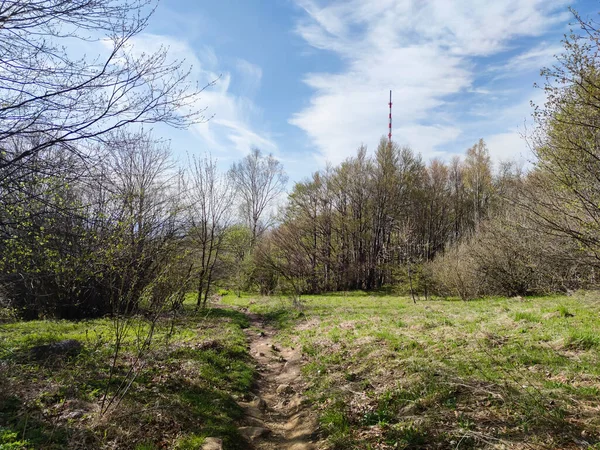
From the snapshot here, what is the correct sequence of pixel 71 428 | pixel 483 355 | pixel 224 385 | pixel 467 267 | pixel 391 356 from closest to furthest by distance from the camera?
pixel 71 428, pixel 483 355, pixel 224 385, pixel 391 356, pixel 467 267

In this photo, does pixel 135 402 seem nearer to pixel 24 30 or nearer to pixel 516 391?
pixel 516 391

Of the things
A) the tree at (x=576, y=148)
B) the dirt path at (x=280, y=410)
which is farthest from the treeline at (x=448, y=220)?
the dirt path at (x=280, y=410)

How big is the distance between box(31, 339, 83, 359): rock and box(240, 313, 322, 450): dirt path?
3.76 metres

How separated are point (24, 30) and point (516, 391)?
7.90m

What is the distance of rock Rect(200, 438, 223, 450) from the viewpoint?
404cm

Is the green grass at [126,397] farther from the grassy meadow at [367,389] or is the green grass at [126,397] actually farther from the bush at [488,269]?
the bush at [488,269]

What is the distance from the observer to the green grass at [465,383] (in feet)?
11.9

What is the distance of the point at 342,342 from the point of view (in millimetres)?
8508

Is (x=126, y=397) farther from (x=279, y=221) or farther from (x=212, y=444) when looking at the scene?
(x=279, y=221)

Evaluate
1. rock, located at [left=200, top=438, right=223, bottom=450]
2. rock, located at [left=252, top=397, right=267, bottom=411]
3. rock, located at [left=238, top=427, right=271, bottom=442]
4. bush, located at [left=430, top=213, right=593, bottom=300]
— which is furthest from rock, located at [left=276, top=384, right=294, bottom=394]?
bush, located at [left=430, top=213, right=593, bottom=300]

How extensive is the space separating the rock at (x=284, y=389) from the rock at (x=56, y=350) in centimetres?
410

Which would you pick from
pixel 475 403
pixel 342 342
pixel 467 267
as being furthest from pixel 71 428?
pixel 467 267

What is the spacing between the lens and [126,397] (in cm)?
506

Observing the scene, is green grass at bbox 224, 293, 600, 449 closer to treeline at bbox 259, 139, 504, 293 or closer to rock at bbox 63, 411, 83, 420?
rock at bbox 63, 411, 83, 420
